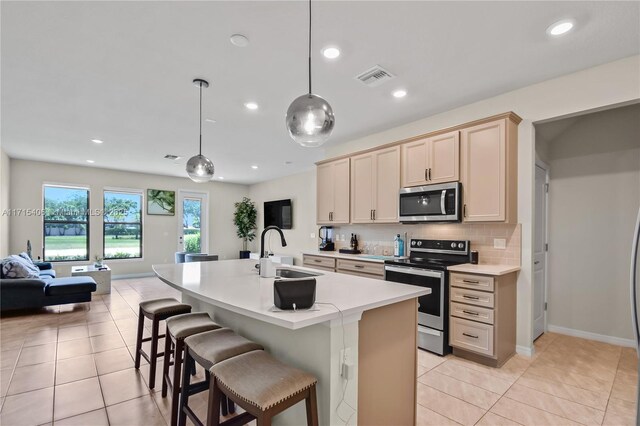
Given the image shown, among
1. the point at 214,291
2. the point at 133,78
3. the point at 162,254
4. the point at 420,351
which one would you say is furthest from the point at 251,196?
the point at 214,291

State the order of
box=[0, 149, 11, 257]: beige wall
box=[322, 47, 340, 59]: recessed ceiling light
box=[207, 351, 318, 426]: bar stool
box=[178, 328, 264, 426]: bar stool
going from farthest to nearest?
box=[0, 149, 11, 257]: beige wall < box=[322, 47, 340, 59]: recessed ceiling light < box=[178, 328, 264, 426]: bar stool < box=[207, 351, 318, 426]: bar stool

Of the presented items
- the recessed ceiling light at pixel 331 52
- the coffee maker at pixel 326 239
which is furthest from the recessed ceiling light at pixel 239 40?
the coffee maker at pixel 326 239

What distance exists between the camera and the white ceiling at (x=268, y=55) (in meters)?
2.05

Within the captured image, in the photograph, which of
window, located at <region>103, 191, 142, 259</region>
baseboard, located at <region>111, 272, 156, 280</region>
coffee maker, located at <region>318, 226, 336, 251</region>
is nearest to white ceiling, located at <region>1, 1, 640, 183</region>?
coffee maker, located at <region>318, 226, 336, 251</region>

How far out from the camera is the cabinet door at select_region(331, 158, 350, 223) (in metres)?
4.74

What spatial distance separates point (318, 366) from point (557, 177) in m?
4.01

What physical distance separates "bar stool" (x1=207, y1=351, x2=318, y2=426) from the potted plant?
7805 mm

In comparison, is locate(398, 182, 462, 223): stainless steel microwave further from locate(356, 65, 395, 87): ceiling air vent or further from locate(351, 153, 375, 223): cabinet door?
locate(356, 65, 395, 87): ceiling air vent

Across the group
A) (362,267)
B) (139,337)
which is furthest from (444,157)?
(139,337)

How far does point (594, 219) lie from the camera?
3.60 meters

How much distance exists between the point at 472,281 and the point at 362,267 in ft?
4.60

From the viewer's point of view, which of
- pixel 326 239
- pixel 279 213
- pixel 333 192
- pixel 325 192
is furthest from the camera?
pixel 279 213

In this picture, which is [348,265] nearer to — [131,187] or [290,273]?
[290,273]

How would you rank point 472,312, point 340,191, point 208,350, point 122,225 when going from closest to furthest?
point 208,350 < point 472,312 < point 340,191 < point 122,225
